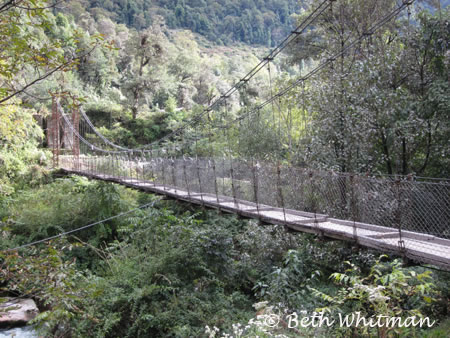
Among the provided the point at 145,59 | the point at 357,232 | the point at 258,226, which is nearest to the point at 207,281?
the point at 258,226

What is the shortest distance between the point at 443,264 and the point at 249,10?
3832 cm

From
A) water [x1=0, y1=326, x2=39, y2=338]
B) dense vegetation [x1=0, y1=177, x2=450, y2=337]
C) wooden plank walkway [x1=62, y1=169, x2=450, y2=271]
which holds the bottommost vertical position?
water [x1=0, y1=326, x2=39, y2=338]

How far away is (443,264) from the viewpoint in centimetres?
227

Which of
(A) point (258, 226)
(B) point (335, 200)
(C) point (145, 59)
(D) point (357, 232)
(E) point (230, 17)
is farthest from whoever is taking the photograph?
(E) point (230, 17)

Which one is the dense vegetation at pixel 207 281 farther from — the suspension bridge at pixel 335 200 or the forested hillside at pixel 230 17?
the forested hillside at pixel 230 17

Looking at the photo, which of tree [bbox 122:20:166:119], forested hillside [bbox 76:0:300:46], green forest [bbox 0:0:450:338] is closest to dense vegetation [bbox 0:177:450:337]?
green forest [bbox 0:0:450:338]

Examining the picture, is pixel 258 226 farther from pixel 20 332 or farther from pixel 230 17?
pixel 230 17

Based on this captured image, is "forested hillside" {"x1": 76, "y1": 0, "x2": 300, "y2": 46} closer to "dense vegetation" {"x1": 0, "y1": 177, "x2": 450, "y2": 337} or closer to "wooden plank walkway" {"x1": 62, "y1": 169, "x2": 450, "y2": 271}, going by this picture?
"dense vegetation" {"x1": 0, "y1": 177, "x2": 450, "y2": 337}

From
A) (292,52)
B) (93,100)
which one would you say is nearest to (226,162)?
(292,52)

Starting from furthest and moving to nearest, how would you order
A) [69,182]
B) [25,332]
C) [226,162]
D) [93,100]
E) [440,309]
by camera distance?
[93,100], [69,182], [226,162], [25,332], [440,309]

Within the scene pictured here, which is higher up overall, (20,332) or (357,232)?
(357,232)

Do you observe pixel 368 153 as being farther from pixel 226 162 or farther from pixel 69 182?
pixel 69 182

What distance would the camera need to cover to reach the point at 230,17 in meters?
A: 37.2

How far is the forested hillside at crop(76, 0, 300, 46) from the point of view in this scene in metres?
35.0
